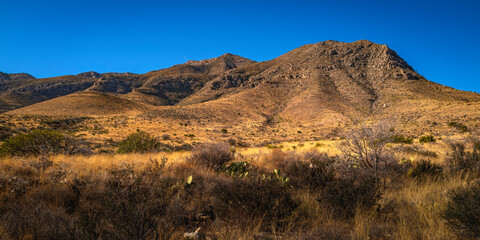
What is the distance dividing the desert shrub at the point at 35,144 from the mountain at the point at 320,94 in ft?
152

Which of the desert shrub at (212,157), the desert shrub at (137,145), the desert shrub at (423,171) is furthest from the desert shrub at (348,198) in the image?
the desert shrub at (137,145)

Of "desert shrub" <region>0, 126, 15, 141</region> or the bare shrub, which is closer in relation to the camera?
the bare shrub

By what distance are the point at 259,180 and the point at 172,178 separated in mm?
→ 2384

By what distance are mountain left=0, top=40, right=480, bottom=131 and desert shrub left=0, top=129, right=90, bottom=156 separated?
46.4m

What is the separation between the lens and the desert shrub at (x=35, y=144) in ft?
29.1

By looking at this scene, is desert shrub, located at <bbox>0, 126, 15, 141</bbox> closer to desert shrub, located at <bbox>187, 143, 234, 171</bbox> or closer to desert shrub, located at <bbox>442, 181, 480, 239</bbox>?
desert shrub, located at <bbox>187, 143, 234, 171</bbox>

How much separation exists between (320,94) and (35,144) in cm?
7172

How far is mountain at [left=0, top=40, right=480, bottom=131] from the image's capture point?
173 feet

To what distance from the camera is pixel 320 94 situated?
70000 mm

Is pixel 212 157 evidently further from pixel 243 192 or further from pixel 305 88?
pixel 305 88

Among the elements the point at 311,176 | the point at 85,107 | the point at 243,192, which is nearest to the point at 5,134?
the point at 243,192

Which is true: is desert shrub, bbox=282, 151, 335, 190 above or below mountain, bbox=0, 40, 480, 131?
below

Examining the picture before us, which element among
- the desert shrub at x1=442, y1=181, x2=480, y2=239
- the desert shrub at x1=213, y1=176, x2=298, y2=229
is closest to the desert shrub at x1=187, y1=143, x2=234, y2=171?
the desert shrub at x1=213, y1=176, x2=298, y2=229

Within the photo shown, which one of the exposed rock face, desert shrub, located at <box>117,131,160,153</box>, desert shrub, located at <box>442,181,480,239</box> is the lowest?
desert shrub, located at <box>117,131,160,153</box>
